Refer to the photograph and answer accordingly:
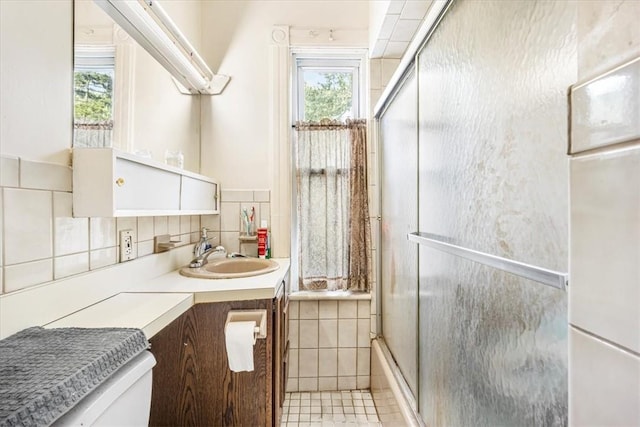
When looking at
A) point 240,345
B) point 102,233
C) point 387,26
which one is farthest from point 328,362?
point 387,26

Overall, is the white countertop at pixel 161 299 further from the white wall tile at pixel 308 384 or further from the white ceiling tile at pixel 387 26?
the white ceiling tile at pixel 387 26

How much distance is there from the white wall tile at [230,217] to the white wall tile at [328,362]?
1.03 meters

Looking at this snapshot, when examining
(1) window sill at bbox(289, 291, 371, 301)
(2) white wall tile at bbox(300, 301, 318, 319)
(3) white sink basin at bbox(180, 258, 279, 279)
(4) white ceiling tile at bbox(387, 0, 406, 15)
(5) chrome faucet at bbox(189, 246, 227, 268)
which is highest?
(4) white ceiling tile at bbox(387, 0, 406, 15)

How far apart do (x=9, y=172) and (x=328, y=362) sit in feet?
6.25

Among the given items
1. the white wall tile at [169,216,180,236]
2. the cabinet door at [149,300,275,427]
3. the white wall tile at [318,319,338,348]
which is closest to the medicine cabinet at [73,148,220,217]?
the white wall tile at [169,216,180,236]

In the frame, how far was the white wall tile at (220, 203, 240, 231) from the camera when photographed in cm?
208

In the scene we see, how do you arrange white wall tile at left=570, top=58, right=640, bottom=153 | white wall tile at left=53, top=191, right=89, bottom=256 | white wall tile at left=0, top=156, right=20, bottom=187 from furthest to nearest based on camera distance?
white wall tile at left=53, top=191, right=89, bottom=256 → white wall tile at left=0, top=156, right=20, bottom=187 → white wall tile at left=570, top=58, right=640, bottom=153

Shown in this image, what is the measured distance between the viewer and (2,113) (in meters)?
0.77

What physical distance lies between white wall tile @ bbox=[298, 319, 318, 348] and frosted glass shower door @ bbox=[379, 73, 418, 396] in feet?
1.50

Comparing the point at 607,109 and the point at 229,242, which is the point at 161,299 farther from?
the point at 607,109

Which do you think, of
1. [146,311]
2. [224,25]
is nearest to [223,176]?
[224,25]

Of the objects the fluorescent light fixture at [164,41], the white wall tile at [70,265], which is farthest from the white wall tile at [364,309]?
the fluorescent light fixture at [164,41]

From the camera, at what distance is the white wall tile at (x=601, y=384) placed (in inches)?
12.4

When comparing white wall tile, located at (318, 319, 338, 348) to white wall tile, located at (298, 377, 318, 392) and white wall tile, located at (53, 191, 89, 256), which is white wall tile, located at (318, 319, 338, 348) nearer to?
white wall tile, located at (298, 377, 318, 392)
